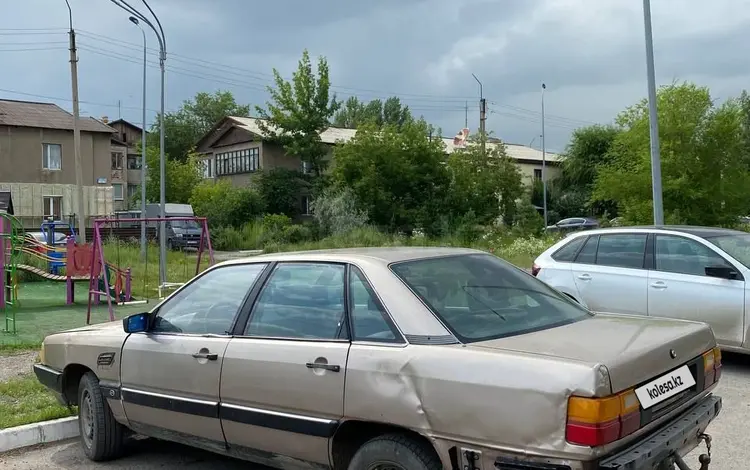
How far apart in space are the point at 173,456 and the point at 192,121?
8092 cm

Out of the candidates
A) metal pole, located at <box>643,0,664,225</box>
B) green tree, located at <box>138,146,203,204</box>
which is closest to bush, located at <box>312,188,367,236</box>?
green tree, located at <box>138,146,203,204</box>

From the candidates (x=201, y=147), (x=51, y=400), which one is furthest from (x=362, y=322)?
(x=201, y=147)

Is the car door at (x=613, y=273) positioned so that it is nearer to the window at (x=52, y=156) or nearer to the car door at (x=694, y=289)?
the car door at (x=694, y=289)

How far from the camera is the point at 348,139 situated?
5031 cm

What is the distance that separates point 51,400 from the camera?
682 centimetres

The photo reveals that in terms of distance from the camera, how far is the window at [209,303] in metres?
4.62

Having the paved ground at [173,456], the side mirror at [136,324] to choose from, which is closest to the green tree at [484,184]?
the paved ground at [173,456]

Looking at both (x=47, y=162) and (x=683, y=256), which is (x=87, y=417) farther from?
(x=47, y=162)

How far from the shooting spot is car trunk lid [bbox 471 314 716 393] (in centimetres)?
326

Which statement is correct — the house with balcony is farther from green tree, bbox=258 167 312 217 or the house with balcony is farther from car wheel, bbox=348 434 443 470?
car wheel, bbox=348 434 443 470

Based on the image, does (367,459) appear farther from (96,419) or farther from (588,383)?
(96,419)

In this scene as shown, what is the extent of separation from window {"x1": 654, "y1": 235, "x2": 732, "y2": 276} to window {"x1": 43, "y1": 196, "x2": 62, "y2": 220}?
42.5m

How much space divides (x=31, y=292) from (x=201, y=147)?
41510mm

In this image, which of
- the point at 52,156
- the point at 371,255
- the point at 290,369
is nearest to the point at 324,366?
the point at 290,369
